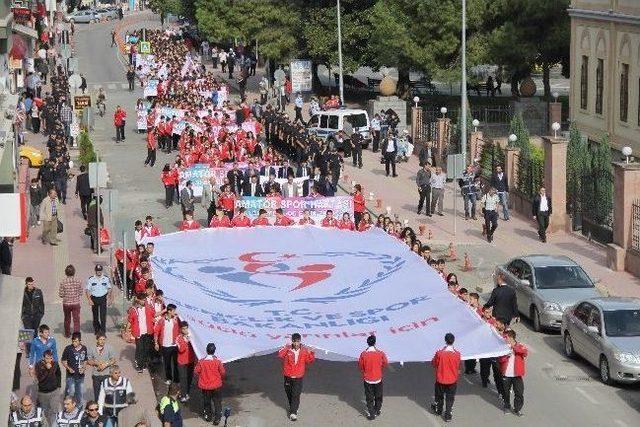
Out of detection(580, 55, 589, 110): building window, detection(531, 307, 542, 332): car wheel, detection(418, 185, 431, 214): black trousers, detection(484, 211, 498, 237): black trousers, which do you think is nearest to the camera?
detection(531, 307, 542, 332): car wheel

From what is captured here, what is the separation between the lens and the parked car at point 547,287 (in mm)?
28297

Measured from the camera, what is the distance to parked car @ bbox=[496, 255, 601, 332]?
1114 inches

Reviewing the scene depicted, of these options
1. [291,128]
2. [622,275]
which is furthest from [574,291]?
[291,128]

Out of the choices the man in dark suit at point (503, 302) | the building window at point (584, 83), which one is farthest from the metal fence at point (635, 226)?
the building window at point (584, 83)

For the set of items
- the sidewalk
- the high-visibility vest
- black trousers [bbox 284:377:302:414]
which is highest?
the high-visibility vest

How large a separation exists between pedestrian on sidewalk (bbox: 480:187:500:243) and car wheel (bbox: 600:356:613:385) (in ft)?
42.7

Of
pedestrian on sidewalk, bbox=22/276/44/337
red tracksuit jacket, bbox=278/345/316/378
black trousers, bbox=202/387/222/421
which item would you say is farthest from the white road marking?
pedestrian on sidewalk, bbox=22/276/44/337

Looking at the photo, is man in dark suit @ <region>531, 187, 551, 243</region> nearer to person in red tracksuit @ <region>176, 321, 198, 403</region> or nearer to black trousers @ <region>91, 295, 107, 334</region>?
black trousers @ <region>91, 295, 107, 334</region>

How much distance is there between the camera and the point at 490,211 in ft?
125

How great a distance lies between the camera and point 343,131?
54.6 m

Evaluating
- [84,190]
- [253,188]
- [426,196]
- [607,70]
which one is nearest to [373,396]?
[253,188]

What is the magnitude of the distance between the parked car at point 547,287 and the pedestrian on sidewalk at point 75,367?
9072mm

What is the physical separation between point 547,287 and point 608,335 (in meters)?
3.97

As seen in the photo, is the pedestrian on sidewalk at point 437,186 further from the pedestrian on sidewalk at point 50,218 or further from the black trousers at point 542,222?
the pedestrian on sidewalk at point 50,218
